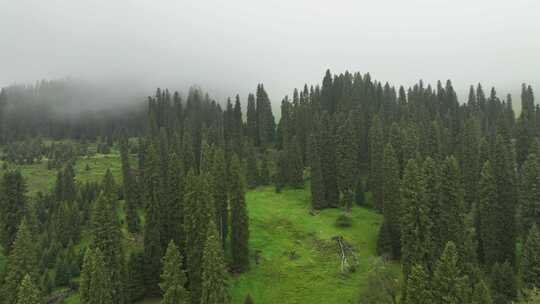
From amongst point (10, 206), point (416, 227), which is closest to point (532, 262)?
point (416, 227)

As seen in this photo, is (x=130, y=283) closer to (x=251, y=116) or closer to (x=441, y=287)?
(x=441, y=287)

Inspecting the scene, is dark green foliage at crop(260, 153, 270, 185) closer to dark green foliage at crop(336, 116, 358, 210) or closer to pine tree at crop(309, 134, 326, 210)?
pine tree at crop(309, 134, 326, 210)

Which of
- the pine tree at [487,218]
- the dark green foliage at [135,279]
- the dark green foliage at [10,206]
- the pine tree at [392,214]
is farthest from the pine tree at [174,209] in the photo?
the pine tree at [487,218]

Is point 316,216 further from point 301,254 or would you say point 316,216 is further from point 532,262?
point 532,262

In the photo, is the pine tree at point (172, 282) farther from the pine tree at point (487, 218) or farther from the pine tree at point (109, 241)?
the pine tree at point (487, 218)

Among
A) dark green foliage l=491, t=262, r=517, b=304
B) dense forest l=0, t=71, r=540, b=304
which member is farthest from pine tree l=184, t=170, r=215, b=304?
dark green foliage l=491, t=262, r=517, b=304

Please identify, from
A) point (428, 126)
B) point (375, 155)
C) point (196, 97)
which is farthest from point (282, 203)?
point (196, 97)
